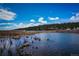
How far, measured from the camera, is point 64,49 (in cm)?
162

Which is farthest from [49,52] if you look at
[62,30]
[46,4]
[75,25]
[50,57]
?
[46,4]

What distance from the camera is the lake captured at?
63.8 inches

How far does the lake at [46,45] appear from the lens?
5.32ft

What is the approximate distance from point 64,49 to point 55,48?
0.10 m

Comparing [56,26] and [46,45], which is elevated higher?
[56,26]

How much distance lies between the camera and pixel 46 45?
1.63 m

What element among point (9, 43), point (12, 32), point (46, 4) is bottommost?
point (9, 43)

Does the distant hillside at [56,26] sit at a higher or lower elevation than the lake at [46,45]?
higher

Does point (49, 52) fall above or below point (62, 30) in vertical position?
below

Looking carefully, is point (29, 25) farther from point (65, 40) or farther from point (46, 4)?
point (65, 40)

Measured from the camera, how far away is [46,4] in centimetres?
165

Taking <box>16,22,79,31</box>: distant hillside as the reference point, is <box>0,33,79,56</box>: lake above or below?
below

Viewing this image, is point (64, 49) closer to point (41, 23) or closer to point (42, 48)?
point (42, 48)

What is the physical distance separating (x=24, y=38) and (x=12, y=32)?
0.15 metres
